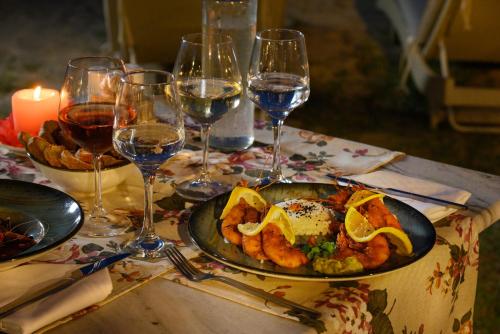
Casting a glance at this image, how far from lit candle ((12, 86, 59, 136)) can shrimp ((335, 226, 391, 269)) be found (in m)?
0.61

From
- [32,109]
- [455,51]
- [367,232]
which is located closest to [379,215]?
[367,232]

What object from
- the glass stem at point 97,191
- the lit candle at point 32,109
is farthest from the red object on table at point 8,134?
the glass stem at point 97,191

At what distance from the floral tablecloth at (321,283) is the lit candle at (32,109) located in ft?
0.19

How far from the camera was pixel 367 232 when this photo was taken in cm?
100

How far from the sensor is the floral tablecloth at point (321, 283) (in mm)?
934

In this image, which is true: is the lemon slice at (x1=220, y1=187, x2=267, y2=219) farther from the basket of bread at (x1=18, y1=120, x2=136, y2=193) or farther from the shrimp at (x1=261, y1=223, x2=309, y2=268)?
the basket of bread at (x1=18, y1=120, x2=136, y2=193)

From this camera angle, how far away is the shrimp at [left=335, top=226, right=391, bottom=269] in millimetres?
961

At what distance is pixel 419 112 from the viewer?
12.3 feet

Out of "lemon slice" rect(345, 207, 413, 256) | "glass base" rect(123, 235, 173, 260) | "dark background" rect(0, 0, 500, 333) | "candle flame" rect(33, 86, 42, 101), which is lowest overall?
"dark background" rect(0, 0, 500, 333)

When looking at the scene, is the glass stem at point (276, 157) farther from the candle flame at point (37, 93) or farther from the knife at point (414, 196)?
the candle flame at point (37, 93)

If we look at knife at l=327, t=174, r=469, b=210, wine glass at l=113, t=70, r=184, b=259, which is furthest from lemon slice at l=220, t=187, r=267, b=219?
knife at l=327, t=174, r=469, b=210

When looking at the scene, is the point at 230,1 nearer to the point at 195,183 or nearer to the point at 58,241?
the point at 195,183

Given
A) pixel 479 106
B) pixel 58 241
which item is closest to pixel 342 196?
pixel 58 241

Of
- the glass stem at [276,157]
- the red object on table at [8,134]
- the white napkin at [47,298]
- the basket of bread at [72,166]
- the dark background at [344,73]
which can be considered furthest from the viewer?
the dark background at [344,73]
